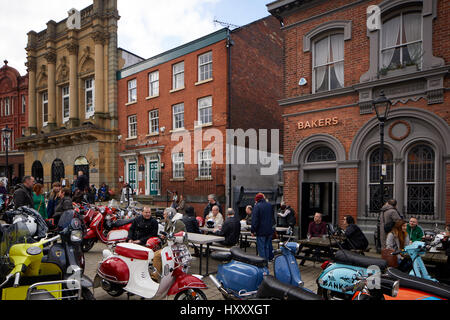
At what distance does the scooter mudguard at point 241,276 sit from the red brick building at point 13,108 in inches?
1453

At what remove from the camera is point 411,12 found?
10.4 metres

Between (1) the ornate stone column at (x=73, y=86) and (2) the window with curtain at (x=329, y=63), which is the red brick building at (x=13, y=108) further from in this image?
(2) the window with curtain at (x=329, y=63)

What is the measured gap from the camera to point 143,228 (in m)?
6.48

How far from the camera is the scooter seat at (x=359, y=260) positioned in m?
4.65

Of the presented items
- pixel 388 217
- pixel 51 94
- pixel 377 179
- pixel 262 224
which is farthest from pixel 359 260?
pixel 51 94

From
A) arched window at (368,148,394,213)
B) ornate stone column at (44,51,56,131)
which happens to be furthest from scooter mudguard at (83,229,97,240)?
ornate stone column at (44,51,56,131)

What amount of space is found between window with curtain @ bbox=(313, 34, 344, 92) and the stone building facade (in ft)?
52.6

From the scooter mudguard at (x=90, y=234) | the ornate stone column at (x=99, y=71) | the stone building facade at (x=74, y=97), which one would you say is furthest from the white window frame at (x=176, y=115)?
the scooter mudguard at (x=90, y=234)

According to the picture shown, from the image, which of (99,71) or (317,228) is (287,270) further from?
(99,71)

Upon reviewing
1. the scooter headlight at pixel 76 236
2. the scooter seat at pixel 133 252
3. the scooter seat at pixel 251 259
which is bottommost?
the scooter seat at pixel 251 259

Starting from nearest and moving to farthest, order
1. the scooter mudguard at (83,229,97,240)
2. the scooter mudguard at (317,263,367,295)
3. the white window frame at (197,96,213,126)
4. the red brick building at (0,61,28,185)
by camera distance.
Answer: the scooter mudguard at (317,263,367,295)
the scooter mudguard at (83,229,97,240)
the white window frame at (197,96,213,126)
the red brick building at (0,61,28,185)

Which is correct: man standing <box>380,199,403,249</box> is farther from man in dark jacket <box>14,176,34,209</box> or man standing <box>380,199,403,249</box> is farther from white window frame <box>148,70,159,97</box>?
white window frame <box>148,70,159,97</box>

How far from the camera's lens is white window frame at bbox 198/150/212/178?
18.2 m

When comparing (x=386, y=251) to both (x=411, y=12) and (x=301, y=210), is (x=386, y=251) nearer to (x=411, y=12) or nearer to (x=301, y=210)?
(x=301, y=210)
